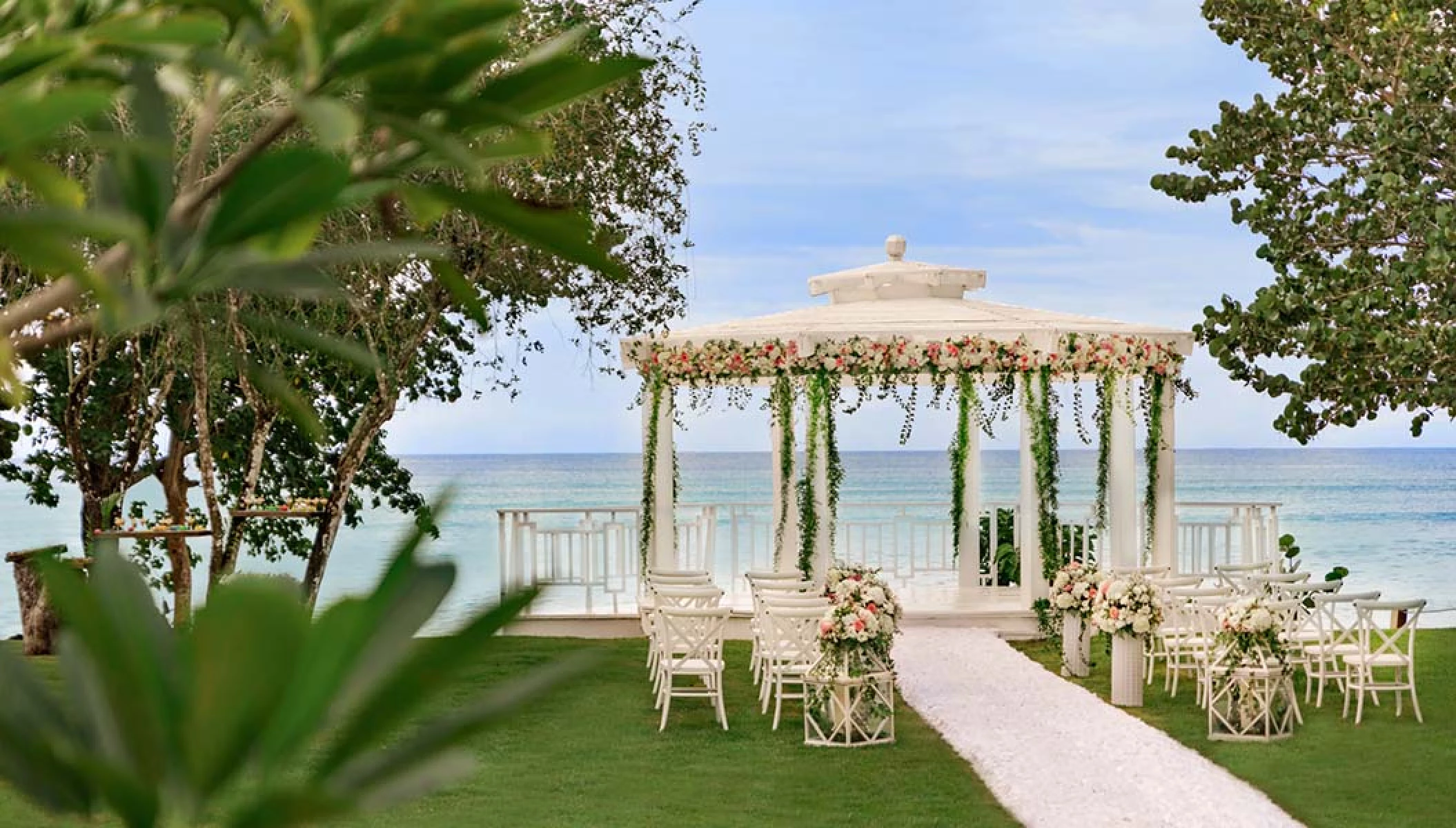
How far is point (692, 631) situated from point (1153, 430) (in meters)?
4.66

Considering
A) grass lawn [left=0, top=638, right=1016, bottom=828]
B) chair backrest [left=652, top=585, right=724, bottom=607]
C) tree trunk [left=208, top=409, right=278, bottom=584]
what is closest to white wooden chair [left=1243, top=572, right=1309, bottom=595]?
grass lawn [left=0, top=638, right=1016, bottom=828]

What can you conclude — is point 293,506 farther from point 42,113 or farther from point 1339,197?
point 42,113

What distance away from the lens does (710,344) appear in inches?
462

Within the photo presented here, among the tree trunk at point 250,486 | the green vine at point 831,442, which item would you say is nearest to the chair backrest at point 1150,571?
the green vine at point 831,442

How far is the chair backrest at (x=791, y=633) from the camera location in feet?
30.1

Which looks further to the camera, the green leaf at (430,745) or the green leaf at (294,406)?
the green leaf at (294,406)

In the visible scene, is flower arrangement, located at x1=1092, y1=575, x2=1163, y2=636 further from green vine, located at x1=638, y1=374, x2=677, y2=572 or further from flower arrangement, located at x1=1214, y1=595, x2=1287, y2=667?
green vine, located at x1=638, y1=374, x2=677, y2=572

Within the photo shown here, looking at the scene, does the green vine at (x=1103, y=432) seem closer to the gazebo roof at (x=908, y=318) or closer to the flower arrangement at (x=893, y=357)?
the flower arrangement at (x=893, y=357)

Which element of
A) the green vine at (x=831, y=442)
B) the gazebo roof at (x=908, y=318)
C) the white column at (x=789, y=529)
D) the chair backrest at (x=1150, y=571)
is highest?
the gazebo roof at (x=908, y=318)

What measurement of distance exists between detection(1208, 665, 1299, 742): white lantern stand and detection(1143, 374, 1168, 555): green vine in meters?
3.35

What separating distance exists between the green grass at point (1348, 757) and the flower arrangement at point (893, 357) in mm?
2394

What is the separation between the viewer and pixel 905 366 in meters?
11.7

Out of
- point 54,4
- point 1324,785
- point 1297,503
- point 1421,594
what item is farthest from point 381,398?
point 1297,503

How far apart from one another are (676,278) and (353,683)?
1202 centimetres
